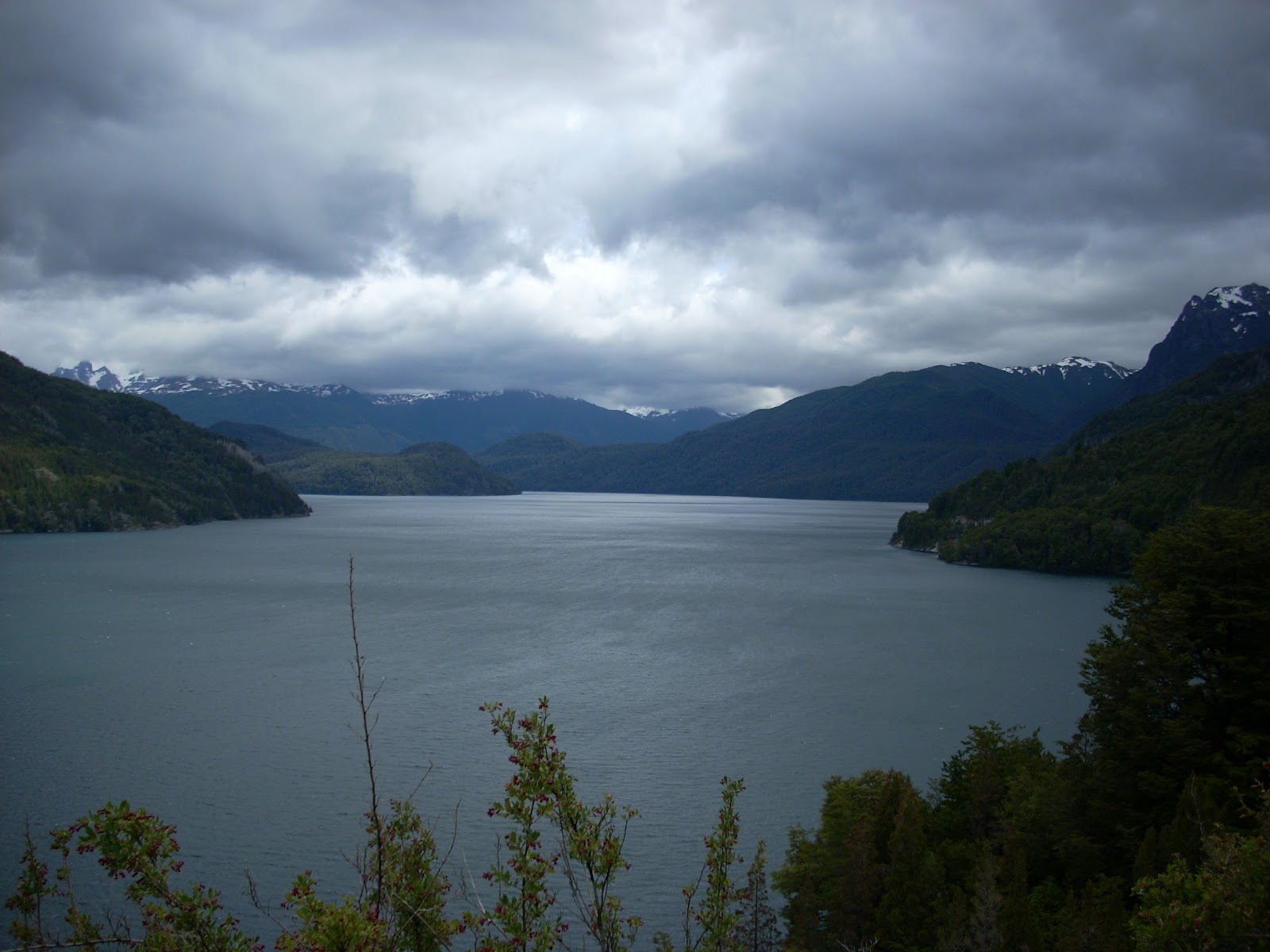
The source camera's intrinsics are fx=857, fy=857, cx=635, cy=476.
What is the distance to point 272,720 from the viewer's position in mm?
39781

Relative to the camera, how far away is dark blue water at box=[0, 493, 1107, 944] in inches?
1155

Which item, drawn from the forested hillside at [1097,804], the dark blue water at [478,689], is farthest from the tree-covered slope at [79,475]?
the forested hillside at [1097,804]

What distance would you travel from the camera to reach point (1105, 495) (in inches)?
4803

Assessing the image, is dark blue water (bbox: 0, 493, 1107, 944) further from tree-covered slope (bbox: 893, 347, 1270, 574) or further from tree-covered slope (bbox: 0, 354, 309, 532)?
tree-covered slope (bbox: 0, 354, 309, 532)

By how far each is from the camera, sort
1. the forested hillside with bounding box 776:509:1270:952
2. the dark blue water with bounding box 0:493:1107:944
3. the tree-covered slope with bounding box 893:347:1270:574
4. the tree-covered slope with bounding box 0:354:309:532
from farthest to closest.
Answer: the tree-covered slope with bounding box 0:354:309:532 < the tree-covered slope with bounding box 893:347:1270:574 < the dark blue water with bounding box 0:493:1107:944 < the forested hillside with bounding box 776:509:1270:952

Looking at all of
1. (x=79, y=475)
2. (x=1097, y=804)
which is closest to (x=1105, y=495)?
(x=1097, y=804)

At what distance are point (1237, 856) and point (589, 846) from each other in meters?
9.41

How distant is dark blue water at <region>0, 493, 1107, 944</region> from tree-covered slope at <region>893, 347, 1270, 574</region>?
12264 mm

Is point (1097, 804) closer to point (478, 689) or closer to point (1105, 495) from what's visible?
point (478, 689)

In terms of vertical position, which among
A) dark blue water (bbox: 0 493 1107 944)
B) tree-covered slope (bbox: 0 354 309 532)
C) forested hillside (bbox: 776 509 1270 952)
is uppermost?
tree-covered slope (bbox: 0 354 309 532)

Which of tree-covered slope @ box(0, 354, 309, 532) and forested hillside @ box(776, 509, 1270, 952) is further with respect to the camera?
tree-covered slope @ box(0, 354, 309, 532)

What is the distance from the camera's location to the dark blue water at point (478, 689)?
2934 centimetres

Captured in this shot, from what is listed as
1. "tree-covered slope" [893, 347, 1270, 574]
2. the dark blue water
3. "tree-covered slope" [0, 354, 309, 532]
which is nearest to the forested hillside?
the dark blue water

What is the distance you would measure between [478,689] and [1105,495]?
107235 millimetres
